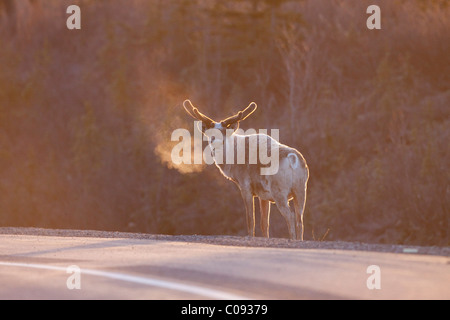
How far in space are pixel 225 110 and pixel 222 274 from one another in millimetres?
27391

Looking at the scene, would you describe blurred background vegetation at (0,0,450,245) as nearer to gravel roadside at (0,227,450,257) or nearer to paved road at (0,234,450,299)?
gravel roadside at (0,227,450,257)

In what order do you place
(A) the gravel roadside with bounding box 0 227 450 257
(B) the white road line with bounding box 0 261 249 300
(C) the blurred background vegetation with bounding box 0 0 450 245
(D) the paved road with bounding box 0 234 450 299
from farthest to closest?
(C) the blurred background vegetation with bounding box 0 0 450 245
(A) the gravel roadside with bounding box 0 227 450 257
(D) the paved road with bounding box 0 234 450 299
(B) the white road line with bounding box 0 261 249 300

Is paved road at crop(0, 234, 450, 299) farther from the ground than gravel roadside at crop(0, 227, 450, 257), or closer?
farther from the ground

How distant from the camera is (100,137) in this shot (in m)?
39.3

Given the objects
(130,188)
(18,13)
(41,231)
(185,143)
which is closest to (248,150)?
(41,231)

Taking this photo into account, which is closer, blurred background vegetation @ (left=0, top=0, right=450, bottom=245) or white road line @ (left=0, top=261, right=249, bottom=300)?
white road line @ (left=0, top=261, right=249, bottom=300)

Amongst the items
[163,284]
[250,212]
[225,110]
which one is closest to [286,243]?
[250,212]

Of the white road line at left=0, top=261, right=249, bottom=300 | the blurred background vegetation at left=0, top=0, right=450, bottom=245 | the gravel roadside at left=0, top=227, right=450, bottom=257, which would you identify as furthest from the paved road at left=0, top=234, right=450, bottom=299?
the blurred background vegetation at left=0, top=0, right=450, bottom=245

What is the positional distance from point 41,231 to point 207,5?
22701mm

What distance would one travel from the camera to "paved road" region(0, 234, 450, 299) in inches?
318

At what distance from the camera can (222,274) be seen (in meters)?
9.11

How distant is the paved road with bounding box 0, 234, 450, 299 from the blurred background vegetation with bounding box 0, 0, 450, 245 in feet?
46.4

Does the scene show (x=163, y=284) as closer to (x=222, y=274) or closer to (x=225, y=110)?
(x=222, y=274)

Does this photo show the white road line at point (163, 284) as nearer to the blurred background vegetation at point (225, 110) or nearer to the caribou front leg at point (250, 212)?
the caribou front leg at point (250, 212)
